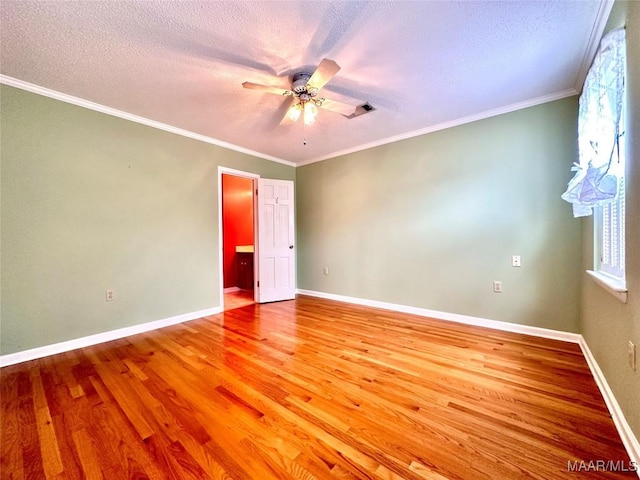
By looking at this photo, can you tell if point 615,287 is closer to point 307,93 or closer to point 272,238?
point 307,93

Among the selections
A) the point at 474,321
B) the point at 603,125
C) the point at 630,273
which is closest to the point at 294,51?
the point at 603,125

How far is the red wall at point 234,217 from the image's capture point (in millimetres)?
5500

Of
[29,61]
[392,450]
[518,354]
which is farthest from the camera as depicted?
[518,354]

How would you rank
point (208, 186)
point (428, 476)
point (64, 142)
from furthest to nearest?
point (208, 186)
point (64, 142)
point (428, 476)

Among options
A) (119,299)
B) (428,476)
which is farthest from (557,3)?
(119,299)

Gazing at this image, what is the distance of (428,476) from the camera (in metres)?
1.14

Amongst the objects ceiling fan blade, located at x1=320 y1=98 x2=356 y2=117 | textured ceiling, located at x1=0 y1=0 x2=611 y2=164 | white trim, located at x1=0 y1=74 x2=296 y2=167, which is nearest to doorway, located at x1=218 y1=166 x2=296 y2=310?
white trim, located at x1=0 y1=74 x2=296 y2=167

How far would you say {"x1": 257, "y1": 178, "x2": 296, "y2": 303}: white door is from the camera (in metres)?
4.26

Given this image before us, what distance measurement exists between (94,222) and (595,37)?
4.61m

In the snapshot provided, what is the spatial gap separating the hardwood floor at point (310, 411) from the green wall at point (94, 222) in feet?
1.67

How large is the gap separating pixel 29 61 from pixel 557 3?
3.80 m

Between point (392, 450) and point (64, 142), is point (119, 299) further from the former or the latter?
point (392, 450)

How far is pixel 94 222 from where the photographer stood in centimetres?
268

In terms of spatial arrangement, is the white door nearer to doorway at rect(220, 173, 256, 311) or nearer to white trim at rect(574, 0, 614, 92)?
doorway at rect(220, 173, 256, 311)
